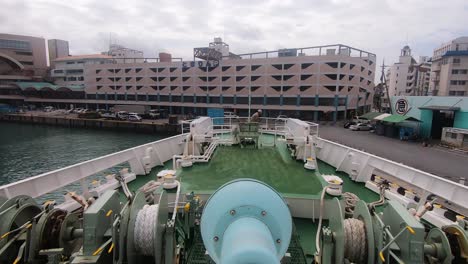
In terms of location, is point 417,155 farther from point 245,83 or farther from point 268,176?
point 245,83

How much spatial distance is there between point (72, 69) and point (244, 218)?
3816 inches

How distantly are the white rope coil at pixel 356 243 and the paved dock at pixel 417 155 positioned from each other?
18041mm

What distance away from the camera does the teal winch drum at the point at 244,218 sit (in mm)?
2174

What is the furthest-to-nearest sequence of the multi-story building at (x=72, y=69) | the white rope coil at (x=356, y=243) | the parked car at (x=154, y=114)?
1. the multi-story building at (x=72, y=69)
2. the parked car at (x=154, y=114)
3. the white rope coil at (x=356, y=243)

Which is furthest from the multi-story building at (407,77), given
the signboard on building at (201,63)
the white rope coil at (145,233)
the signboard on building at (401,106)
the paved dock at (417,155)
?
the white rope coil at (145,233)

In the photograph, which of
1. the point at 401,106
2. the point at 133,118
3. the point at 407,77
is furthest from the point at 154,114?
the point at 407,77

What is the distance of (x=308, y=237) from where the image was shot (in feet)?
18.1

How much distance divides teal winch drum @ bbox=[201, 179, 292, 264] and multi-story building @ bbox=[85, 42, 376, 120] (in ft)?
168

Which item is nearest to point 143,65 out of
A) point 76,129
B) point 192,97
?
point 192,97

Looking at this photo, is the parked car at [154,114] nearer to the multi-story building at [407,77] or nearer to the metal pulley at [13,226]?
the metal pulley at [13,226]

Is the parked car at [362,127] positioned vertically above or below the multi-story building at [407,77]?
below

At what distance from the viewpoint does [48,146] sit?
3625 centimetres

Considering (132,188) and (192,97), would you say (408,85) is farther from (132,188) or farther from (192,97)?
(132,188)

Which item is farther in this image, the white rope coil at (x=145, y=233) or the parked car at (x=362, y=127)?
the parked car at (x=362, y=127)
